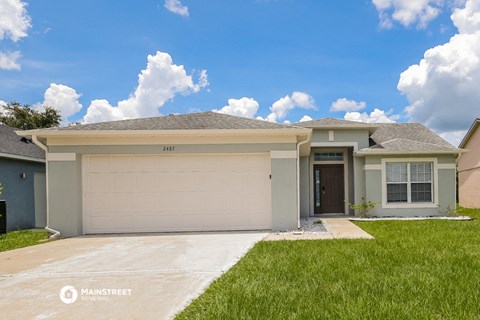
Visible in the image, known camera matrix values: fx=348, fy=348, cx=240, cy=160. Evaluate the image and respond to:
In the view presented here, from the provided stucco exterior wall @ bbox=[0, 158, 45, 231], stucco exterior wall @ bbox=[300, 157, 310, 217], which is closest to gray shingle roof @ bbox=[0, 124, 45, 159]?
stucco exterior wall @ bbox=[0, 158, 45, 231]

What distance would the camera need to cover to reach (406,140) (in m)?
14.7

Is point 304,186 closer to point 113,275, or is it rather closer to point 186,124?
point 186,124

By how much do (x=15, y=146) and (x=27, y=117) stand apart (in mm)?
17819

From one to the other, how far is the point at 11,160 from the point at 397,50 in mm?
14742

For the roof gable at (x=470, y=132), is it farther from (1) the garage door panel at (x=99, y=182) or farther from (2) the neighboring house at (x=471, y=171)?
(1) the garage door panel at (x=99, y=182)

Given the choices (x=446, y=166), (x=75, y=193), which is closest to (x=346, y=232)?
(x=446, y=166)

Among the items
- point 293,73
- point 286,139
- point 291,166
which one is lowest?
point 291,166

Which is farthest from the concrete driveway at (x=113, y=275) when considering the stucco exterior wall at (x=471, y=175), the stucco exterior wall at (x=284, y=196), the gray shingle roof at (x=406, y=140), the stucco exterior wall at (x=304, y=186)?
the stucco exterior wall at (x=471, y=175)

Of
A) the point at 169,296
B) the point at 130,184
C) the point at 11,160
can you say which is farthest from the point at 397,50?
the point at 11,160

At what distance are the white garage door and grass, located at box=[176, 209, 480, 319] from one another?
8.82 feet

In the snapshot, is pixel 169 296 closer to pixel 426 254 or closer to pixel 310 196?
pixel 426 254

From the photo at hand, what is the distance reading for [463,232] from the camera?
8883 millimetres

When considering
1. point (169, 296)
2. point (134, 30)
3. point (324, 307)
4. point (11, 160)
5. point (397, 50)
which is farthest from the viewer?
point (397, 50)

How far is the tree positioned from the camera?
2825 cm
